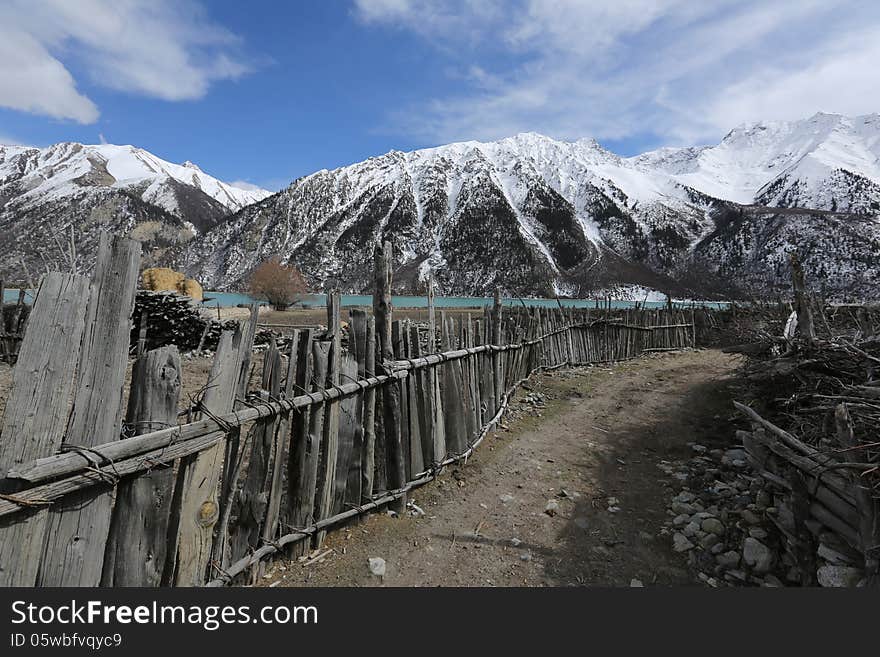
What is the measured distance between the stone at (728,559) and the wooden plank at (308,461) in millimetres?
3245

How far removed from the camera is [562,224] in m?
128

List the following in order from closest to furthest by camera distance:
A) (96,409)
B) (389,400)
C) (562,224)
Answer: (96,409) < (389,400) < (562,224)

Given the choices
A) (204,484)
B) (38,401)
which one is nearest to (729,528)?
(204,484)

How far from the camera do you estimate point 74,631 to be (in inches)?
74.6

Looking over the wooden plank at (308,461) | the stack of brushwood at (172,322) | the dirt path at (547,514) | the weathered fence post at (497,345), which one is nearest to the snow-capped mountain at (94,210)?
the stack of brushwood at (172,322)

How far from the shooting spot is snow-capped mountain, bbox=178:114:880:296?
89.0 metres

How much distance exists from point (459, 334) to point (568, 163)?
7347 inches

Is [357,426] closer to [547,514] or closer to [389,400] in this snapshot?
[389,400]

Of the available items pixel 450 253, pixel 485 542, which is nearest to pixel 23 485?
pixel 485 542

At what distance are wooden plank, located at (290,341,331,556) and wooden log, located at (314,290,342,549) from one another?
4.0 inches

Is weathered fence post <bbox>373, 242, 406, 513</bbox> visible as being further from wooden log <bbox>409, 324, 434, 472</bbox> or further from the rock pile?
the rock pile

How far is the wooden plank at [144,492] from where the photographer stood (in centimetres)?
207

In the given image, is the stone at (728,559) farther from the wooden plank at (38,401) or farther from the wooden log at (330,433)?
the wooden plank at (38,401)

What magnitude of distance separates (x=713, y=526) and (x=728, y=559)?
0.45m
